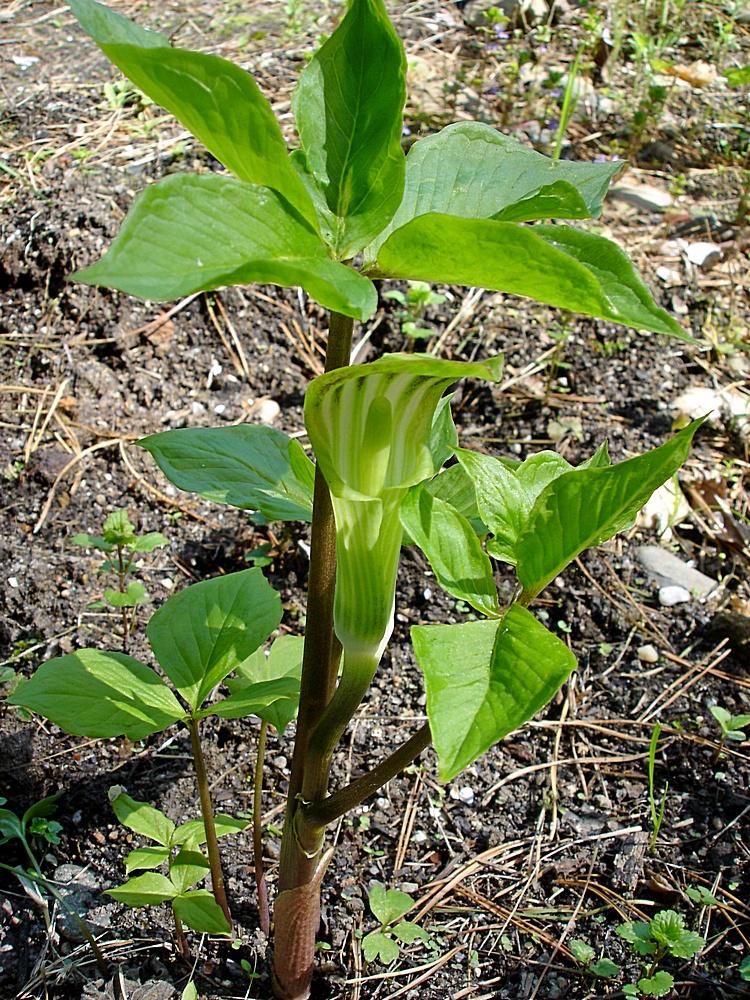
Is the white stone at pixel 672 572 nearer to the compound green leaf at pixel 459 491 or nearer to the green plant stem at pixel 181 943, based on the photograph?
the compound green leaf at pixel 459 491

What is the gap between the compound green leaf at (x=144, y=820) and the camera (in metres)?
1.18

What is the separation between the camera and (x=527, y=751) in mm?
1691

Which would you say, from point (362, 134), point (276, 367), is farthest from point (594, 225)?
point (362, 134)

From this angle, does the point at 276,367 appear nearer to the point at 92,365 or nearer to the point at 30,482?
the point at 92,365

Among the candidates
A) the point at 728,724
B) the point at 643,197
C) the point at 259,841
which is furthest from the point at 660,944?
the point at 643,197

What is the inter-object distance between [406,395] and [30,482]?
1.52 m

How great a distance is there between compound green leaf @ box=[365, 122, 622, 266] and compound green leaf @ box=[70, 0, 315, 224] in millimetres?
139

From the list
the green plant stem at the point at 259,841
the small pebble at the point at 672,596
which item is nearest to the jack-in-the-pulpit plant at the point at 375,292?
the green plant stem at the point at 259,841

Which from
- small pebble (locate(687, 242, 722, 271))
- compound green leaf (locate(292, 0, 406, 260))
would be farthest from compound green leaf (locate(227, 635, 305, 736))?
small pebble (locate(687, 242, 722, 271))

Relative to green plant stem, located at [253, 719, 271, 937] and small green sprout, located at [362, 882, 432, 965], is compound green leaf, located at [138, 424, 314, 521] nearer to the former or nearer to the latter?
green plant stem, located at [253, 719, 271, 937]

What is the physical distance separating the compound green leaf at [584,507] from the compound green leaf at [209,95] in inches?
12.6

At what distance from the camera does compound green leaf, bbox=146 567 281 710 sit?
45.6 inches

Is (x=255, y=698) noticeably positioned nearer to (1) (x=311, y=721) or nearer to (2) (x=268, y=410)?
(1) (x=311, y=721)

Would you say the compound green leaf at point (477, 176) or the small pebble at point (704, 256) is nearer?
the compound green leaf at point (477, 176)
